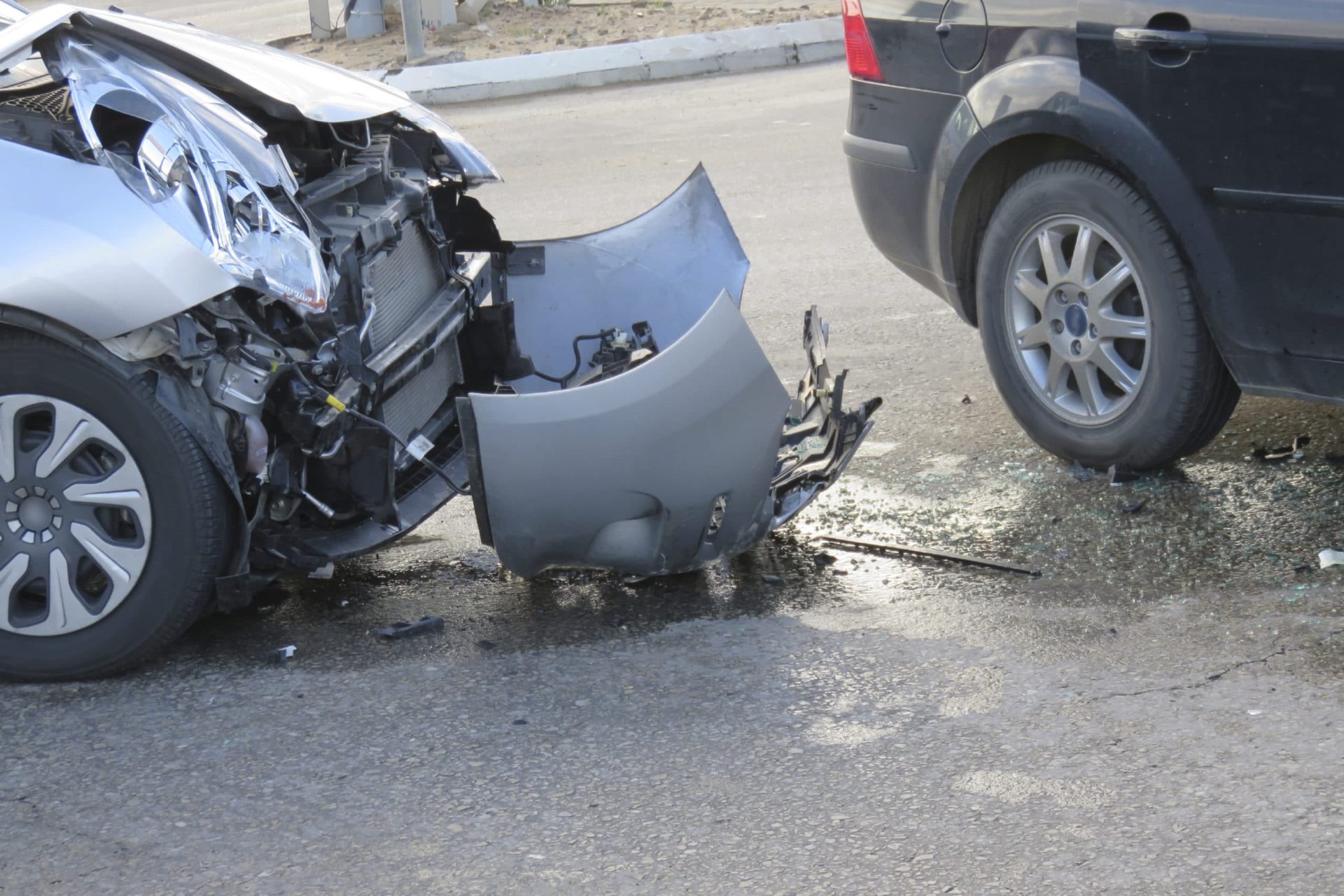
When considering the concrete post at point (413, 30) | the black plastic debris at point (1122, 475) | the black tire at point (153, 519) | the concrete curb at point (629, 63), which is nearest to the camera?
the black tire at point (153, 519)

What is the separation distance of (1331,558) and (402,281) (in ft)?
8.50

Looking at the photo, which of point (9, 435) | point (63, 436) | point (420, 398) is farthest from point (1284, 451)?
point (9, 435)

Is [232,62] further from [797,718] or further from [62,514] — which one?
[797,718]

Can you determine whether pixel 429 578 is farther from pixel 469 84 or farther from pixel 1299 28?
pixel 469 84

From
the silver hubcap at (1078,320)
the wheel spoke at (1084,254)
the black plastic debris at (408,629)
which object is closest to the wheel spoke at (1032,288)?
the silver hubcap at (1078,320)

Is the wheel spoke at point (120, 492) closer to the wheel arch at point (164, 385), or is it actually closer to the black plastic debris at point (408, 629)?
the wheel arch at point (164, 385)

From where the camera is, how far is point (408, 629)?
4.02m

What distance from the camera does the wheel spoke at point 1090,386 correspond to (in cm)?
467

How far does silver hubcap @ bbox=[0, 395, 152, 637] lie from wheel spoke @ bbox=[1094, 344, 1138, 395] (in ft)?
8.97

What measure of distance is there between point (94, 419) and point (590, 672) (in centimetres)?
133

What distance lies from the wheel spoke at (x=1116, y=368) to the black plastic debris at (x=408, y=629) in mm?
2101

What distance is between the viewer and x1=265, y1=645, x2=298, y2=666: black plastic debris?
154 inches

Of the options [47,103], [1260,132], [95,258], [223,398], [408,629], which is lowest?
[408,629]

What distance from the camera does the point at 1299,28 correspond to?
12.7ft
